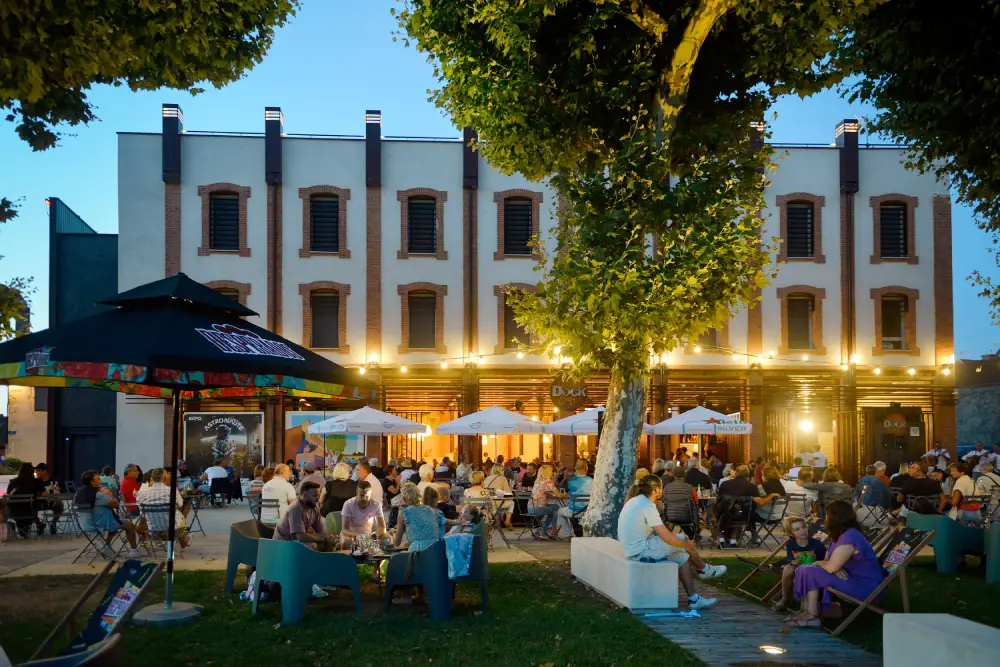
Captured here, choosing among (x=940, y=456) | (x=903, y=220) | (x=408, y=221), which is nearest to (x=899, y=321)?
(x=903, y=220)

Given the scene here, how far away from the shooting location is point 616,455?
1184cm

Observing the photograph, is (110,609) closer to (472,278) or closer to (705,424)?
(705,424)

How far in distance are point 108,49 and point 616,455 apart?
7.41m

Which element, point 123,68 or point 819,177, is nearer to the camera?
point 123,68

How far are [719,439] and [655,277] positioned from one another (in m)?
18.1

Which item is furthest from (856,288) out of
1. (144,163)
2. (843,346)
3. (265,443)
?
(144,163)

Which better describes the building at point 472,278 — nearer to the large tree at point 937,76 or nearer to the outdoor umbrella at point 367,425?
the outdoor umbrella at point 367,425

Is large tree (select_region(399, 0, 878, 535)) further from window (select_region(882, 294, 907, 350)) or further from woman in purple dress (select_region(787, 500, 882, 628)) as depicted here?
window (select_region(882, 294, 907, 350))

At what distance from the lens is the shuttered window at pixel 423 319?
27.0m

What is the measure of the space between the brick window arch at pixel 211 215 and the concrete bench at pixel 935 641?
23.3 m

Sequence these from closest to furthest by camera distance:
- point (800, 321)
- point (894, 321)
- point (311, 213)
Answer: point (311, 213) → point (800, 321) → point (894, 321)

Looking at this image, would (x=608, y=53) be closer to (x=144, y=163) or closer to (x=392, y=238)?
(x=392, y=238)

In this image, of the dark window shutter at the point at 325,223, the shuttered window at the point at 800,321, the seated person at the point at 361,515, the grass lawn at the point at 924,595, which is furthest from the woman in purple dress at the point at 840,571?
the dark window shutter at the point at 325,223

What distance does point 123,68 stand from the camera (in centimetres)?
1031
